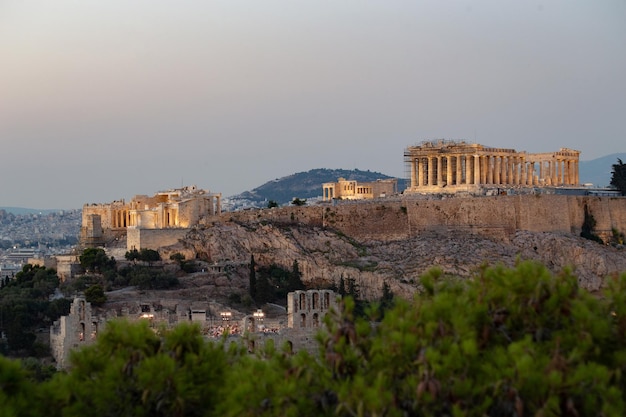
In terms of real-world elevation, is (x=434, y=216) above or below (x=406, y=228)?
above

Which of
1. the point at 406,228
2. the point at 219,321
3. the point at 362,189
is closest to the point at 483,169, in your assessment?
the point at 406,228

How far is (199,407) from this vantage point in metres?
19.9

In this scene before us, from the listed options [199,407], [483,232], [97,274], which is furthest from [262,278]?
[199,407]

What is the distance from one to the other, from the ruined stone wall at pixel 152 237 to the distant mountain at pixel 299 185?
10349cm

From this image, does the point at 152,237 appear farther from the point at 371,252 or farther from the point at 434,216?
the point at 434,216

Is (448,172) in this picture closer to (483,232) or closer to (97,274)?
(483,232)

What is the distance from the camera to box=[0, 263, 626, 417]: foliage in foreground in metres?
17.2

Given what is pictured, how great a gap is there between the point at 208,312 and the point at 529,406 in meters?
34.9

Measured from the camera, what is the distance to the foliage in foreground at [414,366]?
17.2m

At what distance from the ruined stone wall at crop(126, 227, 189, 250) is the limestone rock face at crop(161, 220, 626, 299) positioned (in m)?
0.91

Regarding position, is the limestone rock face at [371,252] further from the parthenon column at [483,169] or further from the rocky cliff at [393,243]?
the parthenon column at [483,169]

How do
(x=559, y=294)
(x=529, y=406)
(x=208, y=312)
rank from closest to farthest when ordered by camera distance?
(x=529, y=406)
(x=559, y=294)
(x=208, y=312)

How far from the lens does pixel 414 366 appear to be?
59.5 ft

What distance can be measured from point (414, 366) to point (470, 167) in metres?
52.5
